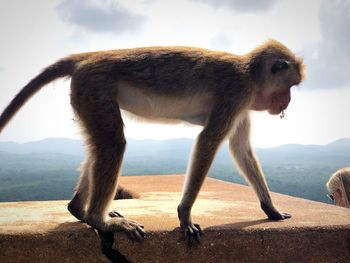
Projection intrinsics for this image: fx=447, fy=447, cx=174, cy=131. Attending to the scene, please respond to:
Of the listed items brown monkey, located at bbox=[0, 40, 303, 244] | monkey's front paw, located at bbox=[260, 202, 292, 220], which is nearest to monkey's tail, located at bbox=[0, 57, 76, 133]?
brown monkey, located at bbox=[0, 40, 303, 244]

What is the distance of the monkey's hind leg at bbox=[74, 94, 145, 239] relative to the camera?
138 inches

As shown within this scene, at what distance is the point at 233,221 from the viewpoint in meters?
4.05

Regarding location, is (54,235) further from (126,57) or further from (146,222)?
(126,57)

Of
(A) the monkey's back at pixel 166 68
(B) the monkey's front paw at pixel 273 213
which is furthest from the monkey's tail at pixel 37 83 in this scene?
(B) the monkey's front paw at pixel 273 213

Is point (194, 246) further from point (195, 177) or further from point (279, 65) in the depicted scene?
point (279, 65)

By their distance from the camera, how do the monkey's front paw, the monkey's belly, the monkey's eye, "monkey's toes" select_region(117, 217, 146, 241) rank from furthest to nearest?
the monkey's eye < the monkey's front paw < the monkey's belly < "monkey's toes" select_region(117, 217, 146, 241)

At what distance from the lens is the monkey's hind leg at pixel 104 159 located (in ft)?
11.5

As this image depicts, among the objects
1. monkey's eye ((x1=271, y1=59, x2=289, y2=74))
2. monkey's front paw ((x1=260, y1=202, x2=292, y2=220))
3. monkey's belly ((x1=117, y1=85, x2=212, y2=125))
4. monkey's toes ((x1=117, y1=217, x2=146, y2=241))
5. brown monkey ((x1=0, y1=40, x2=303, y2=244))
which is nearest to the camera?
monkey's toes ((x1=117, y1=217, x2=146, y2=241))

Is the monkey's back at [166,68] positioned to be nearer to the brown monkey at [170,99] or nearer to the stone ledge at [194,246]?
the brown monkey at [170,99]

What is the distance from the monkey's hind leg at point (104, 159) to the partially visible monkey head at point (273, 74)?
4.98 feet

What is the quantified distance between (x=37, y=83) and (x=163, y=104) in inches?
45.5

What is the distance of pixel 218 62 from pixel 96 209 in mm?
1818

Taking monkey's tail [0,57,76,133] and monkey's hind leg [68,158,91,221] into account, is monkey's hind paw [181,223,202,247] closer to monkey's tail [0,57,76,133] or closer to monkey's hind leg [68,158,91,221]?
monkey's hind leg [68,158,91,221]

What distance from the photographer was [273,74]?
14.6 feet
